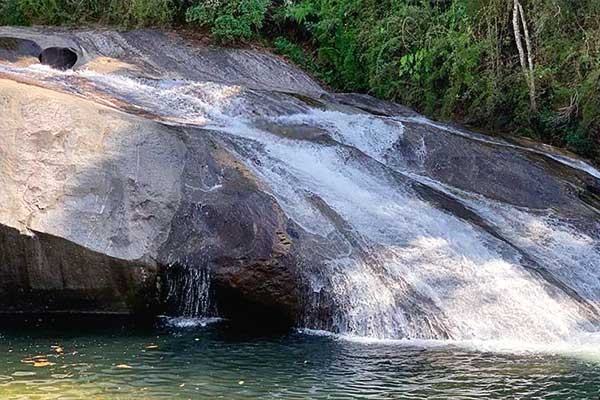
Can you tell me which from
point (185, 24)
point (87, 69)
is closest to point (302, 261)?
point (87, 69)

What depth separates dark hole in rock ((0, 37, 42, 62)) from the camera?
15224 mm

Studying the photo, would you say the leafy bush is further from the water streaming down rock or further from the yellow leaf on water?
the yellow leaf on water

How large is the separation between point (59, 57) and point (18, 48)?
0.80m

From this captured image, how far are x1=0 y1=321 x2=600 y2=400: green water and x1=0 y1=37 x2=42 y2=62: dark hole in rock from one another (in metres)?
7.81

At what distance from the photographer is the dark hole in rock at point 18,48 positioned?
1522 cm

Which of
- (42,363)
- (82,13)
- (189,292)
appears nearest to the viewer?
(42,363)

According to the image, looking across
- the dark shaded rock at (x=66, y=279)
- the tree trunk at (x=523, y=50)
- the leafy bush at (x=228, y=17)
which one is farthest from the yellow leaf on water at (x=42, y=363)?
the tree trunk at (x=523, y=50)

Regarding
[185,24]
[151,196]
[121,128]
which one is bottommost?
[151,196]

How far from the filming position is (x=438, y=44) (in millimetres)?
16984

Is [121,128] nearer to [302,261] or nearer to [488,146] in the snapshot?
[302,261]

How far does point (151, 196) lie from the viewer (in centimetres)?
985

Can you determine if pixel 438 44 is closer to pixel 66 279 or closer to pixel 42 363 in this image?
pixel 66 279

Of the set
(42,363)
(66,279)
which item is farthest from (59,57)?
(42,363)

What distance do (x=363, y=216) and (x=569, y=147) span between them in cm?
694
